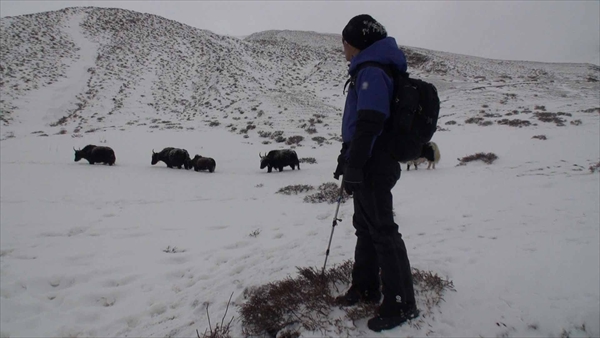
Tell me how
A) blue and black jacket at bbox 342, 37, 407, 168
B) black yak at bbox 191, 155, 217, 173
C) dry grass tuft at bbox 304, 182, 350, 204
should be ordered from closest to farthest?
blue and black jacket at bbox 342, 37, 407, 168
dry grass tuft at bbox 304, 182, 350, 204
black yak at bbox 191, 155, 217, 173

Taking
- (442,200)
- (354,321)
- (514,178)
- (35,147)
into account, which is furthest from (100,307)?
(35,147)

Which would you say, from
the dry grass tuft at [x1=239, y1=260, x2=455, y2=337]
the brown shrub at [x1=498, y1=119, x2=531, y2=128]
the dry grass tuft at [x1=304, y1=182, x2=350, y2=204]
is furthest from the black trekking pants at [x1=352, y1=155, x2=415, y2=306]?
the brown shrub at [x1=498, y1=119, x2=531, y2=128]

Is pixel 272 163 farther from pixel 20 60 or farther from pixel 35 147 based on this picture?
pixel 20 60

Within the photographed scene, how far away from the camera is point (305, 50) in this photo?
2058 inches

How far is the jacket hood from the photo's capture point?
2.64 meters

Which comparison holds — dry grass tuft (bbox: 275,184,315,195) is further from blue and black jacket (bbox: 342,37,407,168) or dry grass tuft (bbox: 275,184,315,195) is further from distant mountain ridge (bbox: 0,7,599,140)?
distant mountain ridge (bbox: 0,7,599,140)

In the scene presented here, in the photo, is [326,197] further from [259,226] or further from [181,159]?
[181,159]

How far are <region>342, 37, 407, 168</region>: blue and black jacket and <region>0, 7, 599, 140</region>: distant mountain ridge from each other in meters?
20.6

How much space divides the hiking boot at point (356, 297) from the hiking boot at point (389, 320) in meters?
0.29

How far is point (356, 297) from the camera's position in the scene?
309cm

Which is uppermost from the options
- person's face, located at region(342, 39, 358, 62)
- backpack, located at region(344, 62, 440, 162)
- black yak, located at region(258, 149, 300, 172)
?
person's face, located at region(342, 39, 358, 62)

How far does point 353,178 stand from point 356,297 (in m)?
1.19

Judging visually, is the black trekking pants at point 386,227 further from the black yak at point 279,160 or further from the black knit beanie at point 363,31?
the black yak at point 279,160

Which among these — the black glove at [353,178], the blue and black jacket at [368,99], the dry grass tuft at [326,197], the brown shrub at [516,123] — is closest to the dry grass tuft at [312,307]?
the black glove at [353,178]
